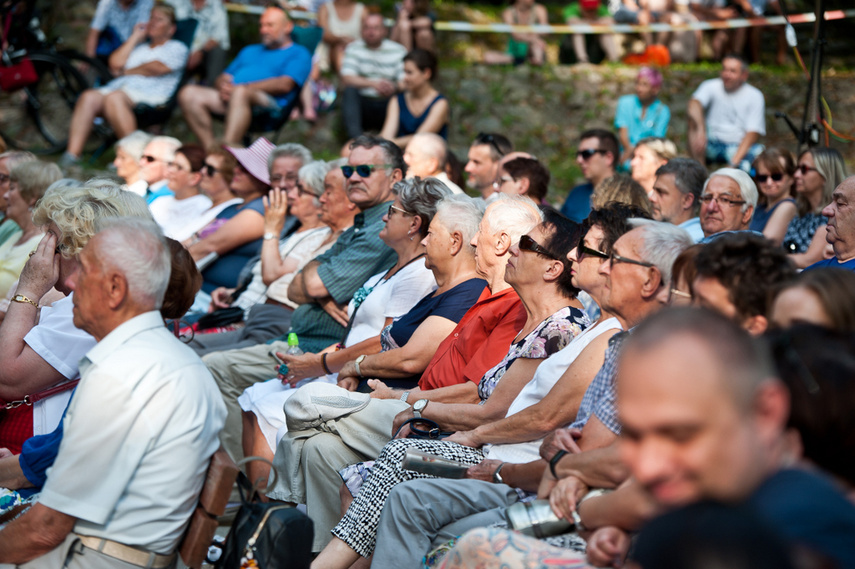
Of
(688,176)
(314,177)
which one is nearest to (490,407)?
(688,176)

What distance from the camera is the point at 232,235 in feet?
21.0

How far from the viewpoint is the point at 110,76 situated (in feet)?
32.8

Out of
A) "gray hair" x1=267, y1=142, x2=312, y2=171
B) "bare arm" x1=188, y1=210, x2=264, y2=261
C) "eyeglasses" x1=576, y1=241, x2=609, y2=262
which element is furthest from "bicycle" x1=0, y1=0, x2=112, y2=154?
"eyeglasses" x1=576, y1=241, x2=609, y2=262

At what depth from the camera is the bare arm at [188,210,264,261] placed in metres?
6.42

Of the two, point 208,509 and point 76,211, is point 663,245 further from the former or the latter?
point 76,211

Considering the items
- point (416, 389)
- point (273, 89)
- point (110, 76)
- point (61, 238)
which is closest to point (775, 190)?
point (416, 389)

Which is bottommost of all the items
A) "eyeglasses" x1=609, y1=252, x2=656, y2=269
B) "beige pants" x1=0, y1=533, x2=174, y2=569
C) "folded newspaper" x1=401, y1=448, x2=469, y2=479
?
"folded newspaper" x1=401, y1=448, x2=469, y2=479

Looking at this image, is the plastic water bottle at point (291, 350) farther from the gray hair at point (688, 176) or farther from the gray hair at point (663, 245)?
the gray hair at point (688, 176)

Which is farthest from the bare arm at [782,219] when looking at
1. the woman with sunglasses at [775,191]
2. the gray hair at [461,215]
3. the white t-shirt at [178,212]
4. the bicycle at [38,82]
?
the bicycle at [38,82]

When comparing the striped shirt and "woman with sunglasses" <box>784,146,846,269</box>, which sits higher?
"woman with sunglasses" <box>784,146,846,269</box>

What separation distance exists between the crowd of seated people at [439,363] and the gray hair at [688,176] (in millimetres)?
17

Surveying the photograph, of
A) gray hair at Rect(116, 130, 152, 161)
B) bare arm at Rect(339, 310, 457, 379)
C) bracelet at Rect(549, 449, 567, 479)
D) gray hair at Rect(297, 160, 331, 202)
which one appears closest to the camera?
bracelet at Rect(549, 449, 567, 479)

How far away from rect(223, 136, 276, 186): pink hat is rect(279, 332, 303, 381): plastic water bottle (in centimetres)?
190

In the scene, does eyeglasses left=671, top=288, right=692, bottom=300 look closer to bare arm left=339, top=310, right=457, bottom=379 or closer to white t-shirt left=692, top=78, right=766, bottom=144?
bare arm left=339, top=310, right=457, bottom=379
